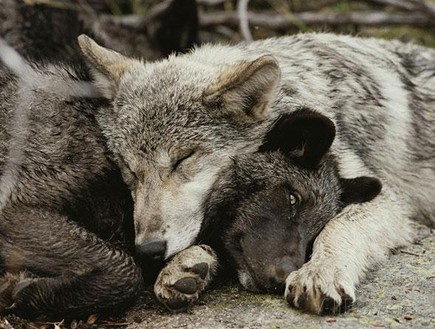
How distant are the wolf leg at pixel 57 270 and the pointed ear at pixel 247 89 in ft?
3.79

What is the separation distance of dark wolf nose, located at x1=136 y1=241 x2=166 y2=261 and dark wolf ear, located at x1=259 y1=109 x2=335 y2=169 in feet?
3.31

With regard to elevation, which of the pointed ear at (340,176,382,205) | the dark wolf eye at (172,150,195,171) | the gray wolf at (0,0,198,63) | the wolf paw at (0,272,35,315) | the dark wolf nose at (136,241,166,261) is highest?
the gray wolf at (0,0,198,63)

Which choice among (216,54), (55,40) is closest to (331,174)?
(216,54)

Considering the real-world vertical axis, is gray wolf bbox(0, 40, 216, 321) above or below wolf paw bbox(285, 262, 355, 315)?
above

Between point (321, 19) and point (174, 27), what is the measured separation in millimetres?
1948

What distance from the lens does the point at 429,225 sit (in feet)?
20.0

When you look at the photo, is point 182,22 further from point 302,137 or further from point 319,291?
point 319,291

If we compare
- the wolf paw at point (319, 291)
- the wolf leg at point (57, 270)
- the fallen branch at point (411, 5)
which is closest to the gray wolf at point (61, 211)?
the wolf leg at point (57, 270)

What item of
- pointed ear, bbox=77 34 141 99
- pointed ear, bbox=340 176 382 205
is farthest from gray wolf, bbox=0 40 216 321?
pointed ear, bbox=340 176 382 205

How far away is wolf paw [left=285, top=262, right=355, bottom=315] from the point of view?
4148mm

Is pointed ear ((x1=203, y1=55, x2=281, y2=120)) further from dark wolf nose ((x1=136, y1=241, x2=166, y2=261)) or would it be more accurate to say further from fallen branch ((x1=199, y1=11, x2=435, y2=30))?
fallen branch ((x1=199, y1=11, x2=435, y2=30))

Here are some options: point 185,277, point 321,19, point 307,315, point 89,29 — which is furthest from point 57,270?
point 321,19

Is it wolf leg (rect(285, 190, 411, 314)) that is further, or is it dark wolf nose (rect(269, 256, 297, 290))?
dark wolf nose (rect(269, 256, 297, 290))

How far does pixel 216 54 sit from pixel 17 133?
66.9 inches
